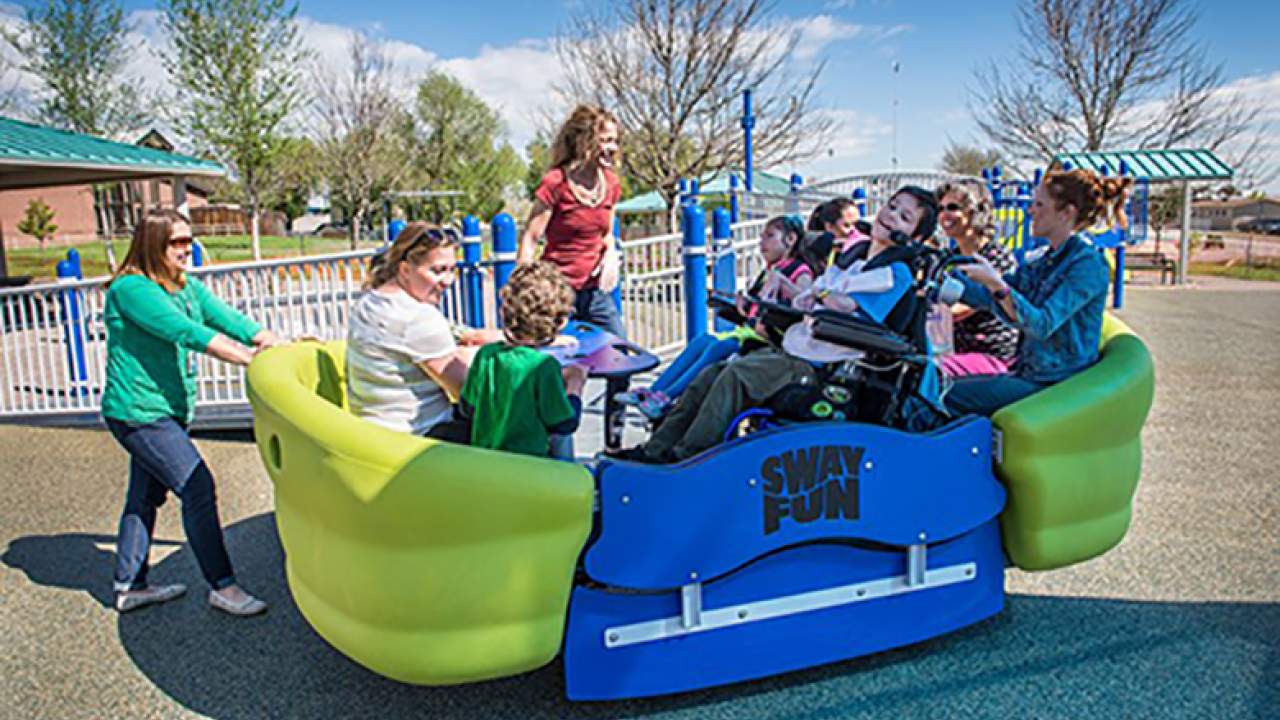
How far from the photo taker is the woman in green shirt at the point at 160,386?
320 cm

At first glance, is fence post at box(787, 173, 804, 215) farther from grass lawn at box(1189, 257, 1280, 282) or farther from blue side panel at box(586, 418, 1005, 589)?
grass lawn at box(1189, 257, 1280, 282)

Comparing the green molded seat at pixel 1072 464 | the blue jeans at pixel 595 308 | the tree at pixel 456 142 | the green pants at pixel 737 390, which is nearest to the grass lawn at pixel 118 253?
the tree at pixel 456 142

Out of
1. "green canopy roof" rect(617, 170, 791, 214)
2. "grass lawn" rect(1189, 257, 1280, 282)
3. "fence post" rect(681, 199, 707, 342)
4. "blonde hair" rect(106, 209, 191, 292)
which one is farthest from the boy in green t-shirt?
"grass lawn" rect(1189, 257, 1280, 282)

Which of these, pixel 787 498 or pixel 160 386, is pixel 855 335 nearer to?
pixel 787 498

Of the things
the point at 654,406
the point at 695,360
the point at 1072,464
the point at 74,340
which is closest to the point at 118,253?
the point at 74,340

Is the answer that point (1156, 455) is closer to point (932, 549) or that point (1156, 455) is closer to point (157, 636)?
point (932, 549)

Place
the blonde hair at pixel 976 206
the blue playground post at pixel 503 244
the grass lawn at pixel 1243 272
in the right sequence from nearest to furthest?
the blonde hair at pixel 976 206, the blue playground post at pixel 503 244, the grass lawn at pixel 1243 272

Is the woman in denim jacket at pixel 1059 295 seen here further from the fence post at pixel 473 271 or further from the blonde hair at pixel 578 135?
the fence post at pixel 473 271

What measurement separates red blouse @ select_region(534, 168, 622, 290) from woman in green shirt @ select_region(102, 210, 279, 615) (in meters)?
1.43

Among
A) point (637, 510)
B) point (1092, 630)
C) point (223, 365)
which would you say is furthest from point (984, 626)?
point (223, 365)

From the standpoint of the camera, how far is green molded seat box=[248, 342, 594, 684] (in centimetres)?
229

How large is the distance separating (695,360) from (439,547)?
1.90 meters

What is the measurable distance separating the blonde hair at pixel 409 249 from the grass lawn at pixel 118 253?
66.7 feet

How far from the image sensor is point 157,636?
3297 millimetres
